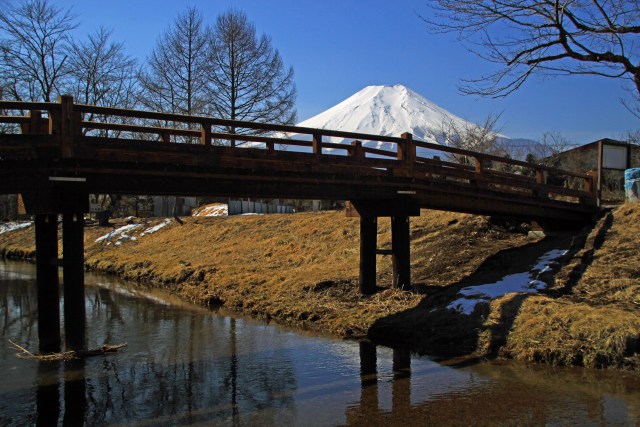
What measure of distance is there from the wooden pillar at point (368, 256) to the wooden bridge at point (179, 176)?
0.08ft

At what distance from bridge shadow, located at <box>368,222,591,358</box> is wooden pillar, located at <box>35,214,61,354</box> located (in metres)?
6.17

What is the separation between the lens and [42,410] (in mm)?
7883

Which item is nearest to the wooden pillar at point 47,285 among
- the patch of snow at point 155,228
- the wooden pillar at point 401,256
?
the wooden pillar at point 401,256

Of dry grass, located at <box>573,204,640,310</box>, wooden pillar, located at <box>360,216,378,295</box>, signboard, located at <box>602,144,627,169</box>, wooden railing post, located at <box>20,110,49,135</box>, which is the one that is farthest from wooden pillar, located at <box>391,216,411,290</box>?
wooden railing post, located at <box>20,110,49,135</box>

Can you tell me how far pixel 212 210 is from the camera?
37219mm

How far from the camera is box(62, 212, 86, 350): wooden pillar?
10344 millimetres

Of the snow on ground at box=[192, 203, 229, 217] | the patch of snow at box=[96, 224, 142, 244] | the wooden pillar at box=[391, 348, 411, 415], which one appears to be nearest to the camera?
the wooden pillar at box=[391, 348, 411, 415]

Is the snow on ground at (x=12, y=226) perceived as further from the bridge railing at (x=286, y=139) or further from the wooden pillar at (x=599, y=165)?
the wooden pillar at (x=599, y=165)

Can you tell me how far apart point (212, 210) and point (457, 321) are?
91.1 feet

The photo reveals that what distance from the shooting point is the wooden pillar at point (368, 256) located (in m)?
14.3

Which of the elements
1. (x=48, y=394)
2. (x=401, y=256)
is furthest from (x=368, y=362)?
(x=48, y=394)

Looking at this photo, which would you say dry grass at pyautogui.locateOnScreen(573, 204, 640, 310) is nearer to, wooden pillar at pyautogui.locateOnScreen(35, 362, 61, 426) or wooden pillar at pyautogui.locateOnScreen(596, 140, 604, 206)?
wooden pillar at pyautogui.locateOnScreen(596, 140, 604, 206)

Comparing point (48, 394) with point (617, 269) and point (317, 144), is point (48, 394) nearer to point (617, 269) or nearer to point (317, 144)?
point (317, 144)

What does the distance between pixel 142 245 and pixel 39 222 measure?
2140 cm
